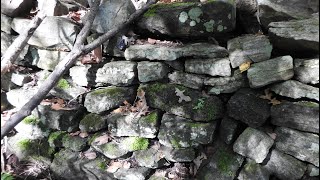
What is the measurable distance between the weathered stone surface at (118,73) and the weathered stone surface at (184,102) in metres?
0.34

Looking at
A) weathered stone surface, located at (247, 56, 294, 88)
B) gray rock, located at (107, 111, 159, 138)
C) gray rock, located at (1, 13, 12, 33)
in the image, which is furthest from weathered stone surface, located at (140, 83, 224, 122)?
gray rock, located at (1, 13, 12, 33)

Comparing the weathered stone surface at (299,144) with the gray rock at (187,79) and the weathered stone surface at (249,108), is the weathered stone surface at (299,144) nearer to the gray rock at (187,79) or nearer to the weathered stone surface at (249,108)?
the weathered stone surface at (249,108)

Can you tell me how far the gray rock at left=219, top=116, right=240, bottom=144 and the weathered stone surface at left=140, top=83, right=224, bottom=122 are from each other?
12cm

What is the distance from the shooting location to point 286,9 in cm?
448

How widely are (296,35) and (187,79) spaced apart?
1.59 metres

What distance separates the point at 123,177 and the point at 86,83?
1.68 metres

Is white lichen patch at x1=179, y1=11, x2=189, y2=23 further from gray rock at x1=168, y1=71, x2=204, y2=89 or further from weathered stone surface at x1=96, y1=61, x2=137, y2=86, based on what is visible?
weathered stone surface at x1=96, y1=61, x2=137, y2=86

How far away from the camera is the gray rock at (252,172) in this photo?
13.9 ft

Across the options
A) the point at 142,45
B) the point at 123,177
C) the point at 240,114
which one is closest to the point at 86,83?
the point at 142,45

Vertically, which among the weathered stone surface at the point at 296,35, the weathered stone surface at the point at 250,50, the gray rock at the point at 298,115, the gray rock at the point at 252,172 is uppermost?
the weathered stone surface at the point at 296,35

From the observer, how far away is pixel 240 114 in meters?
4.37

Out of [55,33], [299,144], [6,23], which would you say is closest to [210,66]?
[299,144]

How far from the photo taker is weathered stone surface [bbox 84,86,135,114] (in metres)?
5.07

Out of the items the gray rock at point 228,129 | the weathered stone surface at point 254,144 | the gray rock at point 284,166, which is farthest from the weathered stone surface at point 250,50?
the gray rock at point 284,166
